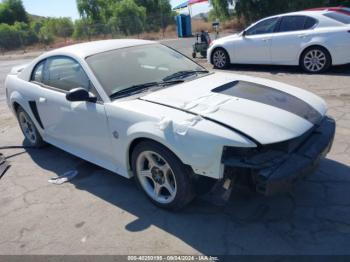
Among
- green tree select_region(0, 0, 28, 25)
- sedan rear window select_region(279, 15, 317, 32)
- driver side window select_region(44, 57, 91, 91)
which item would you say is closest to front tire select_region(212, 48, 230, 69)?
sedan rear window select_region(279, 15, 317, 32)

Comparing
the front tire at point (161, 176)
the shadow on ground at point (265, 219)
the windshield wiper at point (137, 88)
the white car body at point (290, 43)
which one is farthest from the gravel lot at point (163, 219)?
the white car body at point (290, 43)

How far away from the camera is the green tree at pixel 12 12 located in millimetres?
57406

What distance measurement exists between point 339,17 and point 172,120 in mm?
6929

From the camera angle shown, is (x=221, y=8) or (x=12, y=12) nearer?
(x=221, y=8)

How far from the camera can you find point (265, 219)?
10.7 feet

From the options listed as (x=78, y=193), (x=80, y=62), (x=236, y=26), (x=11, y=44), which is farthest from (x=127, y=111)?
(x=11, y=44)

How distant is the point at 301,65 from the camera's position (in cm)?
877

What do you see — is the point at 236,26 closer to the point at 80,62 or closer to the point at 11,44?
the point at 11,44

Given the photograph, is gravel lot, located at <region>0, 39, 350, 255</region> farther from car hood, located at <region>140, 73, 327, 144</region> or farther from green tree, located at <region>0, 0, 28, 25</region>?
green tree, located at <region>0, 0, 28, 25</region>

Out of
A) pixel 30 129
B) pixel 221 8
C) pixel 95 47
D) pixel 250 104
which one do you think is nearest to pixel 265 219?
pixel 250 104

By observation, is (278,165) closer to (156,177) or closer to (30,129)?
(156,177)

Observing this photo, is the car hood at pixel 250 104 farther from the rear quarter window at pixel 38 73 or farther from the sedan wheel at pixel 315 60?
the sedan wheel at pixel 315 60

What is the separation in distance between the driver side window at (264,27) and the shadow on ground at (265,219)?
5958 millimetres

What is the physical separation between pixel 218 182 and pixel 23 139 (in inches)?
167
